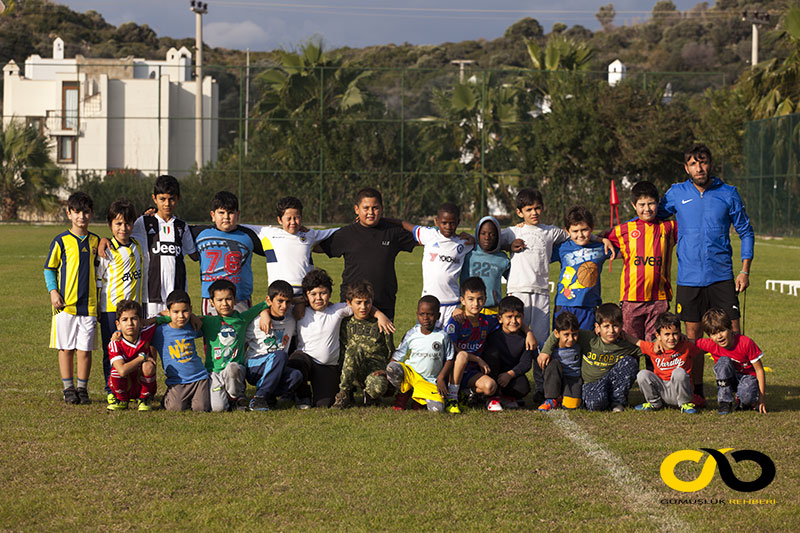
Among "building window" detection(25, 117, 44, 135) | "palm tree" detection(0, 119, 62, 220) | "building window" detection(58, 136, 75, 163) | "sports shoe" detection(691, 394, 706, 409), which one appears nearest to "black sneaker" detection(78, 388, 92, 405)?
"sports shoe" detection(691, 394, 706, 409)

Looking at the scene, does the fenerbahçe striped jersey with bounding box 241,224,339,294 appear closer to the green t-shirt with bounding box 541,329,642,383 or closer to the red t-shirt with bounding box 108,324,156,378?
the red t-shirt with bounding box 108,324,156,378

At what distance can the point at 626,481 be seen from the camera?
529 cm

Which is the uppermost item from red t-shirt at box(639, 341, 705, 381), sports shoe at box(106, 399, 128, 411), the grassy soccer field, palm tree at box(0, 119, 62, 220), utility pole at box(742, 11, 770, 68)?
utility pole at box(742, 11, 770, 68)

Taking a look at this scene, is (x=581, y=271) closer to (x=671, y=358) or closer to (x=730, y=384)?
(x=671, y=358)

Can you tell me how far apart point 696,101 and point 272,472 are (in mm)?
38778

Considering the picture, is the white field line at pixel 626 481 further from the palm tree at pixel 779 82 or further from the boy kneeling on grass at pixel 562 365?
the palm tree at pixel 779 82

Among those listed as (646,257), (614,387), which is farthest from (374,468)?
(646,257)

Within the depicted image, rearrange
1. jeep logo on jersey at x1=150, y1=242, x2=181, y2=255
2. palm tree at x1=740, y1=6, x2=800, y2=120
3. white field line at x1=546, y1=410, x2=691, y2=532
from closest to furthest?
white field line at x1=546, y1=410, x2=691, y2=532, jeep logo on jersey at x1=150, y1=242, x2=181, y2=255, palm tree at x1=740, y1=6, x2=800, y2=120

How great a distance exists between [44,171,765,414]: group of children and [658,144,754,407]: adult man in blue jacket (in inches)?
6.9

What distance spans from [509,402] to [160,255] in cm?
279

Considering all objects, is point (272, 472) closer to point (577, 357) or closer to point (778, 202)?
point (577, 357)

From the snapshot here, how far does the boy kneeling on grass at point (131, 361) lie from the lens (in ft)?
22.6

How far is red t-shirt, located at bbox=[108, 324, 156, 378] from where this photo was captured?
6.94 metres

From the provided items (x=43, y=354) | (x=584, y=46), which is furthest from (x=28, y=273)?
(x=584, y=46)
